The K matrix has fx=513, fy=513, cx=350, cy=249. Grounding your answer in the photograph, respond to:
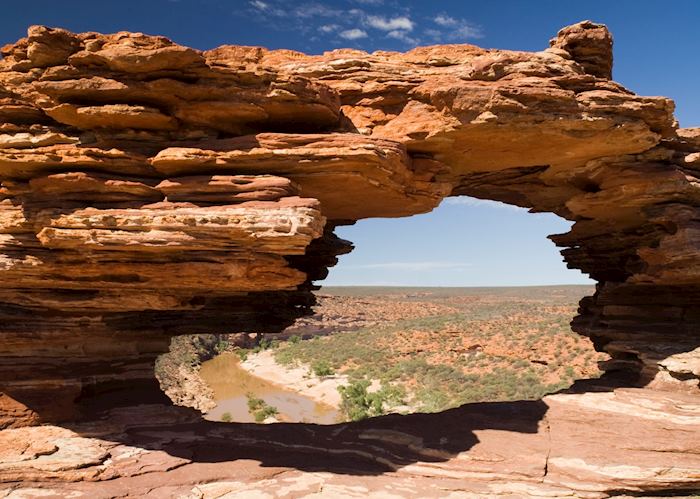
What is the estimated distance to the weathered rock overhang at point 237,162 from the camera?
11.8m

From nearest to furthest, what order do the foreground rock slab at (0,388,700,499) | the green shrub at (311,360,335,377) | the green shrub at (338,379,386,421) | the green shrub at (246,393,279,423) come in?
the foreground rock slab at (0,388,700,499)
the green shrub at (338,379,386,421)
the green shrub at (246,393,279,423)
the green shrub at (311,360,335,377)

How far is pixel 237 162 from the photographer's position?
12227 mm

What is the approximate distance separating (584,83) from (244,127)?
9071 millimetres

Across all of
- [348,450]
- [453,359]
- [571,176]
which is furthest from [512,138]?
[453,359]

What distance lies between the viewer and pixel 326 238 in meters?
19.9

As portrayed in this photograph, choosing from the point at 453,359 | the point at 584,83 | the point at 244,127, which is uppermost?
the point at 584,83

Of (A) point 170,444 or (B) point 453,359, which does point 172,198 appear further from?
(B) point 453,359

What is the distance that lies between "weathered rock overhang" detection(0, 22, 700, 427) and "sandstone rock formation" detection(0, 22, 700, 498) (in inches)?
2.0

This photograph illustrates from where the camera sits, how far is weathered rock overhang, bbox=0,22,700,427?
465 inches

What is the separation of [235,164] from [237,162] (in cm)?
7

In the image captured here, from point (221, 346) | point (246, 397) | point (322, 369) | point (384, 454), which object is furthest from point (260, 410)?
point (221, 346)

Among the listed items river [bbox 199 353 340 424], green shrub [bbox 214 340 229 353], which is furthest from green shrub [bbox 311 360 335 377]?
green shrub [bbox 214 340 229 353]

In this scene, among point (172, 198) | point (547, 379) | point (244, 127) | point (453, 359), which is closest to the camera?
point (172, 198)

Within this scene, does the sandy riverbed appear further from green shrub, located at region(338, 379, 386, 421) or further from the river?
green shrub, located at region(338, 379, 386, 421)
